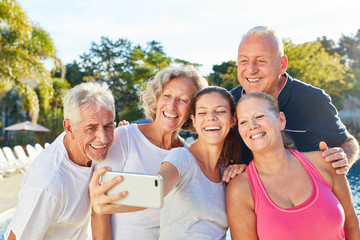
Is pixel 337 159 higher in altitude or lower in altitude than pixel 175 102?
lower

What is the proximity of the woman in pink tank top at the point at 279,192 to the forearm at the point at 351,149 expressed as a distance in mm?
794

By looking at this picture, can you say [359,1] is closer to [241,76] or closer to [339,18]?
[339,18]

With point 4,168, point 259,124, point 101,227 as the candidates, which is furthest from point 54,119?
point 259,124

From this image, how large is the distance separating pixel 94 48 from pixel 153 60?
13321mm

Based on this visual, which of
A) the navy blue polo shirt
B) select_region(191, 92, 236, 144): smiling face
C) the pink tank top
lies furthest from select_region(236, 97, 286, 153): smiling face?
the navy blue polo shirt

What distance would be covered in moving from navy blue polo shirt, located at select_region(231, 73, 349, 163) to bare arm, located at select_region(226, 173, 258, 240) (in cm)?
112

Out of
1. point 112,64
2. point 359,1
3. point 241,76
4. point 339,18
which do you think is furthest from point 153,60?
point 339,18

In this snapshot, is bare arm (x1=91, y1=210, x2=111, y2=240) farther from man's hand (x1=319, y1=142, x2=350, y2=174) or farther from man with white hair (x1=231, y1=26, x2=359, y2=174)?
man's hand (x1=319, y1=142, x2=350, y2=174)

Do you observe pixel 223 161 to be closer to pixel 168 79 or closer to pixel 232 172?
pixel 232 172

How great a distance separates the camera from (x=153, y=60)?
34.2m

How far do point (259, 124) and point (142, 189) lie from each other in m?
1.22

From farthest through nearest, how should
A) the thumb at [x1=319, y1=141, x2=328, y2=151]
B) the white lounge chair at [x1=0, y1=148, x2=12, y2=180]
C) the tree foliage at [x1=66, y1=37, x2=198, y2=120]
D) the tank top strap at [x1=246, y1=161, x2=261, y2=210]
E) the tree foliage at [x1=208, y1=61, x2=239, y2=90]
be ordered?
the tree foliage at [x1=66, y1=37, x2=198, y2=120] → the tree foliage at [x1=208, y1=61, x2=239, y2=90] → the white lounge chair at [x1=0, y1=148, x2=12, y2=180] → the thumb at [x1=319, y1=141, x2=328, y2=151] → the tank top strap at [x1=246, y1=161, x2=261, y2=210]

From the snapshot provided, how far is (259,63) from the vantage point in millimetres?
3484

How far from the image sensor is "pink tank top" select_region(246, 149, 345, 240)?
8.23 feet
